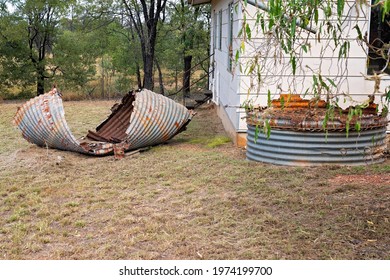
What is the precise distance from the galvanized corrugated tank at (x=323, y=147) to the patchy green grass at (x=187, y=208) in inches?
7.4

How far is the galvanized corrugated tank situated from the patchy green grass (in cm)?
19

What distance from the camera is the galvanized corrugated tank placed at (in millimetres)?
6566

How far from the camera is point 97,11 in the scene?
A: 1855 centimetres

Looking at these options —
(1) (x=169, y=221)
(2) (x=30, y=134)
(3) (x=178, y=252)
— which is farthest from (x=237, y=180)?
(2) (x=30, y=134)

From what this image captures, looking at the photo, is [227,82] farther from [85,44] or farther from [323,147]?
[85,44]

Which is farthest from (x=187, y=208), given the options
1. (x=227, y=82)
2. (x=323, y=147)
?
(x=227, y=82)

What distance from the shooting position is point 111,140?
8.84 m

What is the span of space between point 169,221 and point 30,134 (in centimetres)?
430

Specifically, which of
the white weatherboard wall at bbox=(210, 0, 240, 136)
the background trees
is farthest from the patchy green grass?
the background trees

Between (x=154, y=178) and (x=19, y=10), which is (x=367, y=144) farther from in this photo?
(x=19, y=10)

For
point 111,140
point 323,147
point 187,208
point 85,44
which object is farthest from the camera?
point 85,44

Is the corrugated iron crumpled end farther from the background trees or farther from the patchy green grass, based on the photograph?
the background trees

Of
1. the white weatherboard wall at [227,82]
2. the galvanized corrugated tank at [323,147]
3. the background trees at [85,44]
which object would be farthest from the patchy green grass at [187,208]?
the background trees at [85,44]

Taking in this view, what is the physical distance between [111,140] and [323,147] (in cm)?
387
